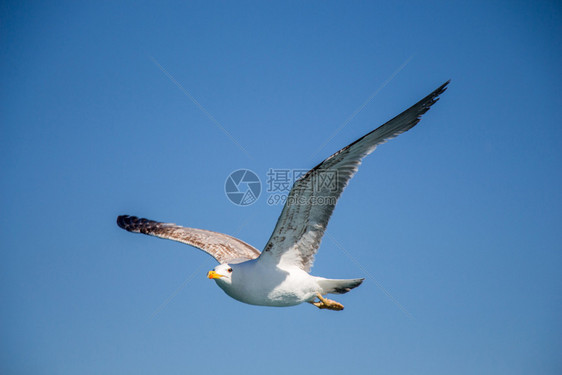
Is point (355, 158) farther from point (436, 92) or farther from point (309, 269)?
point (309, 269)

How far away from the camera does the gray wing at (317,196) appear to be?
8.02m

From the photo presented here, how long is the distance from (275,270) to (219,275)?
1.11m

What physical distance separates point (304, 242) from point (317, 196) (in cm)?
122

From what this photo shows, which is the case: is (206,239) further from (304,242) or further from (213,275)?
(304,242)

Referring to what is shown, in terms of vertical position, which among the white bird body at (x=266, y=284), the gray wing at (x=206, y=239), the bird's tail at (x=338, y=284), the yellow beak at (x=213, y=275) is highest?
the gray wing at (x=206, y=239)

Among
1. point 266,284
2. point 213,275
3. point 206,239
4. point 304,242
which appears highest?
point 206,239

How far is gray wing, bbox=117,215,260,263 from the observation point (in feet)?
37.8

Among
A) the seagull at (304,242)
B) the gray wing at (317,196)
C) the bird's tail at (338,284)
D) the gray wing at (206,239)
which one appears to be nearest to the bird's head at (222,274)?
the seagull at (304,242)

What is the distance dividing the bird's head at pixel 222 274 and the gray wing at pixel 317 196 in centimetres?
74

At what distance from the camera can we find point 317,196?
8.55 metres

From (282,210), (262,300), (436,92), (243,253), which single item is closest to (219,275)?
(262,300)

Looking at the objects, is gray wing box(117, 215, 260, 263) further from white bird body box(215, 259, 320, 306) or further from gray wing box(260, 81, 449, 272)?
gray wing box(260, 81, 449, 272)

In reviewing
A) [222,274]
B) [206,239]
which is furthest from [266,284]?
[206,239]

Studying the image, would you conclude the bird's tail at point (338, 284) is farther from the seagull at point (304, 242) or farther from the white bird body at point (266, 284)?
the white bird body at point (266, 284)
